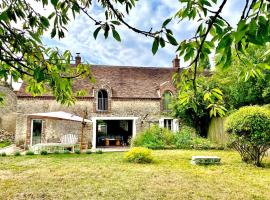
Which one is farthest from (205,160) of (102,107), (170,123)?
(102,107)

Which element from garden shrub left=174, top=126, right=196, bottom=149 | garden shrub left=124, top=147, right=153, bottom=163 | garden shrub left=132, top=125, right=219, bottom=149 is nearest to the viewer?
garden shrub left=124, top=147, right=153, bottom=163

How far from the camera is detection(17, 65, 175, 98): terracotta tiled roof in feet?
78.0

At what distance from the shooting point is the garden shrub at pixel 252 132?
1065 centimetres

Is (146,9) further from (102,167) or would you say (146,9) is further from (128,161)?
(128,161)

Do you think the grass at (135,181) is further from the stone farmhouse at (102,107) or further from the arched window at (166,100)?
the arched window at (166,100)

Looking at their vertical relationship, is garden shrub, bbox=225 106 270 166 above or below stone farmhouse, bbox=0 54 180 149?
below

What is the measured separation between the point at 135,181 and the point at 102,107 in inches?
620

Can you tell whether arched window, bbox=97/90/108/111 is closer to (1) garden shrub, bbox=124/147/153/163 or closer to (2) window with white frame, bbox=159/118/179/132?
(2) window with white frame, bbox=159/118/179/132

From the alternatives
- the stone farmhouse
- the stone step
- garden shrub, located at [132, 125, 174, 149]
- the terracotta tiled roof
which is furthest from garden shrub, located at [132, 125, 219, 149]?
the stone step

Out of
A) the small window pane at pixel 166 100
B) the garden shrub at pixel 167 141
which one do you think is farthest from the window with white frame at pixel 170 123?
the garden shrub at pixel 167 141

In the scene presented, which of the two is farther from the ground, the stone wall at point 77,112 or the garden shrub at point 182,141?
the stone wall at point 77,112

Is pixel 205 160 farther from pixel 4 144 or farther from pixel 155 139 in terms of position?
pixel 4 144

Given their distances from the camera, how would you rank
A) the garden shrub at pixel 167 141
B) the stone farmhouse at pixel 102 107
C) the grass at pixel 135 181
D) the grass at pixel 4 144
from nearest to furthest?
the grass at pixel 135 181 → the garden shrub at pixel 167 141 → the grass at pixel 4 144 → the stone farmhouse at pixel 102 107

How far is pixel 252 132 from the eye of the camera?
1077cm
